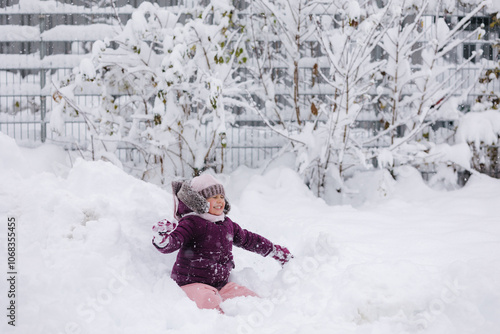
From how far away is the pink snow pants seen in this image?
2.80m

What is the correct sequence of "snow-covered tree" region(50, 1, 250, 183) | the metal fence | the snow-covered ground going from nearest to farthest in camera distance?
the snow-covered ground → "snow-covered tree" region(50, 1, 250, 183) → the metal fence

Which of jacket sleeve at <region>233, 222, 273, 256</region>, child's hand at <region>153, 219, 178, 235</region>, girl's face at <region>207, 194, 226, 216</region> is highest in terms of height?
girl's face at <region>207, 194, 226, 216</region>

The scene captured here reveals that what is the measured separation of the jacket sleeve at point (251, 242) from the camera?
3328mm

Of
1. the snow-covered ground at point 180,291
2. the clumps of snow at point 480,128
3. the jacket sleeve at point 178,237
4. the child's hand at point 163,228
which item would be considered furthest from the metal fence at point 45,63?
the child's hand at point 163,228

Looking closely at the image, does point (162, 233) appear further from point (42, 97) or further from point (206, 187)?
point (42, 97)

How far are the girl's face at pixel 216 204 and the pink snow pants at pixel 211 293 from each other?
469mm

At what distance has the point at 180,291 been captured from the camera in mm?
2691

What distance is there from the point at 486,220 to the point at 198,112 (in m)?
3.24

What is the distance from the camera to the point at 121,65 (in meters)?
5.50

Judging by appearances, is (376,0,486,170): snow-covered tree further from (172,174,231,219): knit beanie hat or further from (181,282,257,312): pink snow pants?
(181,282,257,312): pink snow pants

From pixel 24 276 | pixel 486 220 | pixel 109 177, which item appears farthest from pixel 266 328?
pixel 486 220

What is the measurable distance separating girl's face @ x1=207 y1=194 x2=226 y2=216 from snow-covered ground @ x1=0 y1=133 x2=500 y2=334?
0.40 meters

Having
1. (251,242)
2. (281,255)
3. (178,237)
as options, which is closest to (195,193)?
(178,237)

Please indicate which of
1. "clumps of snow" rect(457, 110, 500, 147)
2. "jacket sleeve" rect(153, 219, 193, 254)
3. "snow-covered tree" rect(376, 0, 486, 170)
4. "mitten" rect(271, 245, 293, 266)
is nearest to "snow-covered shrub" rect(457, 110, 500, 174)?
"clumps of snow" rect(457, 110, 500, 147)
